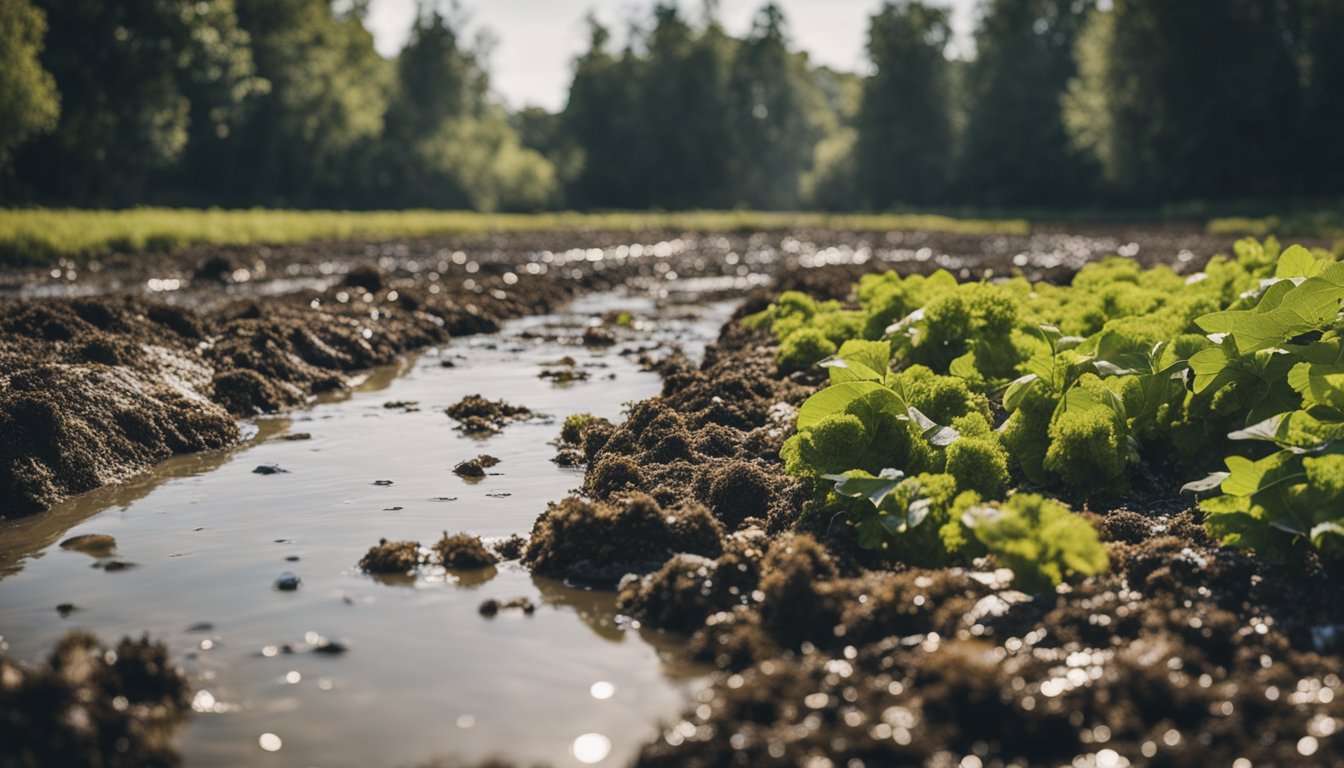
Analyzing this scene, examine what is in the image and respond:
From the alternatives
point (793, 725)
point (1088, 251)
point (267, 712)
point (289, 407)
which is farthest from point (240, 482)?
point (1088, 251)

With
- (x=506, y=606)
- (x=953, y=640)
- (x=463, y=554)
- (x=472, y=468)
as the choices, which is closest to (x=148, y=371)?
(x=472, y=468)

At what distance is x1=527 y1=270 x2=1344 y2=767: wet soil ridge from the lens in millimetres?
2979

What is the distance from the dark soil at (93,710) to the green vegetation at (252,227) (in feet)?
66.7

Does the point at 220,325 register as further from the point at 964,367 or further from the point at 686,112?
the point at 686,112

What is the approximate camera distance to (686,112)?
8231cm

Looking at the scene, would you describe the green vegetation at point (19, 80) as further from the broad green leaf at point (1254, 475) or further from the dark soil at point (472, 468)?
the broad green leaf at point (1254, 475)

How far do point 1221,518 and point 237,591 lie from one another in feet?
12.1

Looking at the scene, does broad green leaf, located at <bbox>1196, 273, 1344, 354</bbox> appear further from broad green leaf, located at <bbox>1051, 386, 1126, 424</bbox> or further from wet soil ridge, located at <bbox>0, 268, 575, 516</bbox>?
wet soil ridge, located at <bbox>0, 268, 575, 516</bbox>

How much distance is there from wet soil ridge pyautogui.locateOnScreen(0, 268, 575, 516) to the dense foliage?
12.8ft

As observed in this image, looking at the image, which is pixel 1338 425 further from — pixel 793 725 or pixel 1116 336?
pixel 793 725

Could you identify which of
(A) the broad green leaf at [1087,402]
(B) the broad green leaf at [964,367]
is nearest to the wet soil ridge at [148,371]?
(B) the broad green leaf at [964,367]

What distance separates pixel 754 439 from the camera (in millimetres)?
6297

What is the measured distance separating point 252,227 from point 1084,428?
27.4 meters

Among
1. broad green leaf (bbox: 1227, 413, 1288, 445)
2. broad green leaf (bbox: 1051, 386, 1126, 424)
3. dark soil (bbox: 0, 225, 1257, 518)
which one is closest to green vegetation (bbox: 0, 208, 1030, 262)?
dark soil (bbox: 0, 225, 1257, 518)
